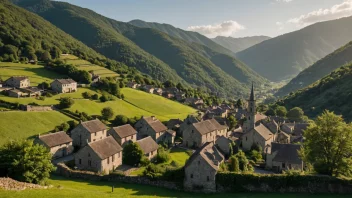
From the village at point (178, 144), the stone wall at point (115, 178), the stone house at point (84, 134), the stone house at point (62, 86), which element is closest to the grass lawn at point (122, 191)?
the stone wall at point (115, 178)

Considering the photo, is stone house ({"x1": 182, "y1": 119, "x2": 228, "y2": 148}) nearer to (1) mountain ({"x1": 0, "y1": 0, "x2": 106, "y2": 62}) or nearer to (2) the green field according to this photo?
(2) the green field

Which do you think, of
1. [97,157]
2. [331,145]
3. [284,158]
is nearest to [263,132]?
[284,158]

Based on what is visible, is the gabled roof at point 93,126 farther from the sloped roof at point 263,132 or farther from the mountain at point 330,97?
the mountain at point 330,97

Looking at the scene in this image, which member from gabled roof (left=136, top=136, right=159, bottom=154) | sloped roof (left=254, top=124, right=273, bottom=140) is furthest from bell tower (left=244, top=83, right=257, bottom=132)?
gabled roof (left=136, top=136, right=159, bottom=154)

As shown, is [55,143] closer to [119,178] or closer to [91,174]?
[91,174]

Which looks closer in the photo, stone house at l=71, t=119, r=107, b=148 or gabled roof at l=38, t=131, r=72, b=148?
gabled roof at l=38, t=131, r=72, b=148

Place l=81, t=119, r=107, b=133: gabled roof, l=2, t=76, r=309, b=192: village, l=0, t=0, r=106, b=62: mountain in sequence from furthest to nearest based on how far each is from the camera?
1. l=0, t=0, r=106, b=62: mountain
2. l=81, t=119, r=107, b=133: gabled roof
3. l=2, t=76, r=309, b=192: village

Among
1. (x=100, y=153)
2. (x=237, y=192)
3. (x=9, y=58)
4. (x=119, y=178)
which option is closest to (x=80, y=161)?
(x=100, y=153)
